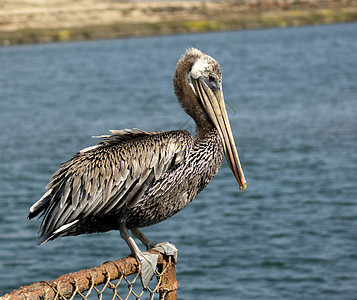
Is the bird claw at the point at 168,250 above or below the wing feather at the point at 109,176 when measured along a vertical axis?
below

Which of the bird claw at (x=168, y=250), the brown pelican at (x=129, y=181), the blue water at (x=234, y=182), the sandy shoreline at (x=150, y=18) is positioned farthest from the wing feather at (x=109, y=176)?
the sandy shoreline at (x=150, y=18)

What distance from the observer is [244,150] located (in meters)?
14.4

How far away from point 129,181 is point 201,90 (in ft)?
2.57

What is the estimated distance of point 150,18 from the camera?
55.6 meters

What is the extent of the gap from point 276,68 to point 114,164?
27.6 m

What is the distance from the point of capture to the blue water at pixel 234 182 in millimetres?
8547

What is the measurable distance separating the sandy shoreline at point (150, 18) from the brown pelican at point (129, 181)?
45317 mm

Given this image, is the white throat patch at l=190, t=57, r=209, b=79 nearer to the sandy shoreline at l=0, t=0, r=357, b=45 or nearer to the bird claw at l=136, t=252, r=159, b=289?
the bird claw at l=136, t=252, r=159, b=289

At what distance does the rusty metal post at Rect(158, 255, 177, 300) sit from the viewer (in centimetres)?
347

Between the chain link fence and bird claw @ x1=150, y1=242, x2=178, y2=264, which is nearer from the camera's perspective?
the chain link fence

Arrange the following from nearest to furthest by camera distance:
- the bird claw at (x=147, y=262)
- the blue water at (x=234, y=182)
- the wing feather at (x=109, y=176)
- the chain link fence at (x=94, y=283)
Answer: the chain link fence at (x=94, y=283), the bird claw at (x=147, y=262), the wing feather at (x=109, y=176), the blue water at (x=234, y=182)

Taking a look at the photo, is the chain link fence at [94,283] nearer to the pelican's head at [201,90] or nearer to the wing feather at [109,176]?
the wing feather at [109,176]

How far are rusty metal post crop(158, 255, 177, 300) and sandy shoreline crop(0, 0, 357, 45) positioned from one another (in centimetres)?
4585

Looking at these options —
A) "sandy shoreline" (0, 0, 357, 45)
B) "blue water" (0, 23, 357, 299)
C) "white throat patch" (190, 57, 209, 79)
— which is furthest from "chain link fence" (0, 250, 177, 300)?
"sandy shoreline" (0, 0, 357, 45)
